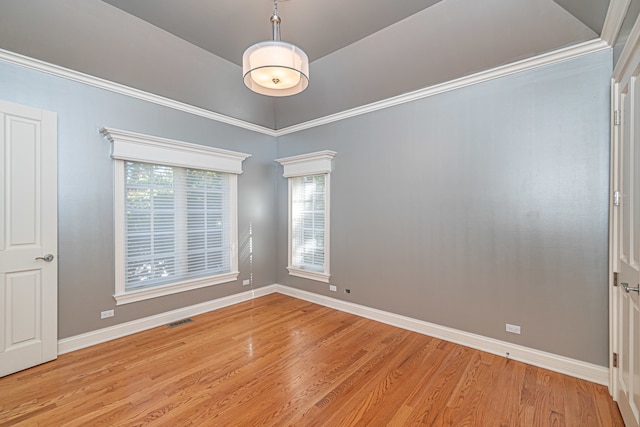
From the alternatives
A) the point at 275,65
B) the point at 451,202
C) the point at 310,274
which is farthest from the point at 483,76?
the point at 310,274

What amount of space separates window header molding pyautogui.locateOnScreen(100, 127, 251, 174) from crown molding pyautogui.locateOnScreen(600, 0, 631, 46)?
13.6ft

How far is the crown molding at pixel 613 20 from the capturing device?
1.89m

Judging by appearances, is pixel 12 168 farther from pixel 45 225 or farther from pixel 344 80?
pixel 344 80

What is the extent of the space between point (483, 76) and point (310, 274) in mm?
3463

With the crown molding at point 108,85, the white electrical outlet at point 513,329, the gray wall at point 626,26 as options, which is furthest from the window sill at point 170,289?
the gray wall at point 626,26

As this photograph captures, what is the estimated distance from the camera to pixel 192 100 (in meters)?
3.75

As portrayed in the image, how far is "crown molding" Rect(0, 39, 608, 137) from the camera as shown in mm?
2469

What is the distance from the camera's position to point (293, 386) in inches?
91.4

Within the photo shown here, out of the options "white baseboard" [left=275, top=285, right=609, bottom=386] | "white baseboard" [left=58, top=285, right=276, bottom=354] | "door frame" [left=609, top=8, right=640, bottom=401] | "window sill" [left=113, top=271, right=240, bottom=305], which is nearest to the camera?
"door frame" [left=609, top=8, right=640, bottom=401]

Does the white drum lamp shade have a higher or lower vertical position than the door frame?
higher

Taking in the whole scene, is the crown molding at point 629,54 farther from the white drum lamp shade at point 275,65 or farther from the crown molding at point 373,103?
the white drum lamp shade at point 275,65

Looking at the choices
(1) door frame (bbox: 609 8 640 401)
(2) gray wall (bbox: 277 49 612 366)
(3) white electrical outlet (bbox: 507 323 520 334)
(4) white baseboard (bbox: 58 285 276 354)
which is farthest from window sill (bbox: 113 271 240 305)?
(1) door frame (bbox: 609 8 640 401)

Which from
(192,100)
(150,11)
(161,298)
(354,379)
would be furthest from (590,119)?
(161,298)

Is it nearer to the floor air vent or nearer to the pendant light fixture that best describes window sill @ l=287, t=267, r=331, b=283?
the floor air vent
